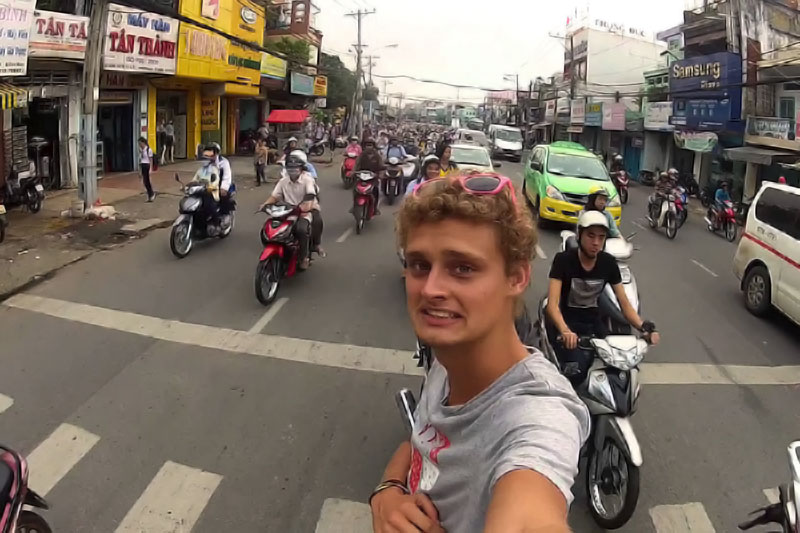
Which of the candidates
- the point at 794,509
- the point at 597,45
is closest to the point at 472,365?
the point at 794,509

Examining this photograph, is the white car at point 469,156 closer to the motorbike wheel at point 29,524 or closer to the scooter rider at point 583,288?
the scooter rider at point 583,288

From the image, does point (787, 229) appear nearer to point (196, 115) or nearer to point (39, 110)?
point (39, 110)

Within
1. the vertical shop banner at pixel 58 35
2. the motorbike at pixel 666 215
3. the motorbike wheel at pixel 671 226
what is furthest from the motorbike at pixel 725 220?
the vertical shop banner at pixel 58 35

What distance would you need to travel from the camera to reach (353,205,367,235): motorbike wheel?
1198 centimetres

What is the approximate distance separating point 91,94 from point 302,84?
2373 centimetres

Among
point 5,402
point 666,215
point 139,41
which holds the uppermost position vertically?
point 139,41

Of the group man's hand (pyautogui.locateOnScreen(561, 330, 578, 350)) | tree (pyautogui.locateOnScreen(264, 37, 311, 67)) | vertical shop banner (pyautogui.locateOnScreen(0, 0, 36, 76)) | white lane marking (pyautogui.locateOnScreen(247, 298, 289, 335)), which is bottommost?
white lane marking (pyautogui.locateOnScreen(247, 298, 289, 335))

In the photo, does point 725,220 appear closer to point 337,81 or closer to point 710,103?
point 710,103

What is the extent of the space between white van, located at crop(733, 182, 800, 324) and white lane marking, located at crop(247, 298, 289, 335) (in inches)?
227

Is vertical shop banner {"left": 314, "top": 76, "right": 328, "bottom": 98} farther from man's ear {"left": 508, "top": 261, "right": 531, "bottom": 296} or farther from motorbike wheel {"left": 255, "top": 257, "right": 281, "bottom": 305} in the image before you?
man's ear {"left": 508, "top": 261, "right": 531, "bottom": 296}

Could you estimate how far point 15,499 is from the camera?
2.73 m

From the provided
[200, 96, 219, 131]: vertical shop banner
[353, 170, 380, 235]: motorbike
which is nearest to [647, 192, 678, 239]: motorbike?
[353, 170, 380, 235]: motorbike

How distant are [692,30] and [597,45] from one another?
24626mm

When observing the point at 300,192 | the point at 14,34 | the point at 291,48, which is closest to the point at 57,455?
the point at 300,192
